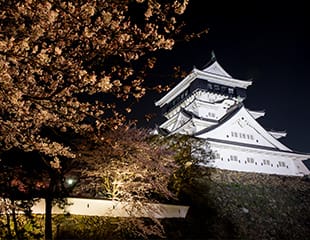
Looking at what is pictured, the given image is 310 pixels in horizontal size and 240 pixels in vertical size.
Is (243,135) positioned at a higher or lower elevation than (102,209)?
higher

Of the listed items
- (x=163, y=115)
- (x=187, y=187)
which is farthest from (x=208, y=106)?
(x=187, y=187)

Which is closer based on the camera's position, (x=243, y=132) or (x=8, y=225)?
(x=8, y=225)

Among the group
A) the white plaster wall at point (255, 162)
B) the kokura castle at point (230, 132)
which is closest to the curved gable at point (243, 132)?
the kokura castle at point (230, 132)

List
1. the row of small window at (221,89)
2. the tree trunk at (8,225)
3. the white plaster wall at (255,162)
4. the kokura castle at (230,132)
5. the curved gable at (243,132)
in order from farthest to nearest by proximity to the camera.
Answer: the row of small window at (221,89)
the curved gable at (243,132)
the kokura castle at (230,132)
the white plaster wall at (255,162)
the tree trunk at (8,225)

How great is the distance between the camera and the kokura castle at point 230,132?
22328 millimetres

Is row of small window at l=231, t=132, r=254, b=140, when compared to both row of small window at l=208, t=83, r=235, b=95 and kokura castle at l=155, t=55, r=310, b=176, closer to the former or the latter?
kokura castle at l=155, t=55, r=310, b=176

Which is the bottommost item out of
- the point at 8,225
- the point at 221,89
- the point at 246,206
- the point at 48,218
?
the point at 8,225

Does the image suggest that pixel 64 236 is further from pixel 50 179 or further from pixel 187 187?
pixel 187 187

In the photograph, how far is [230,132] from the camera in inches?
925

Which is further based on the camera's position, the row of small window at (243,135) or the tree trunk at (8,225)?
the row of small window at (243,135)

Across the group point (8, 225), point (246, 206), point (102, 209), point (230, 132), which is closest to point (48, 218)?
point (8, 225)

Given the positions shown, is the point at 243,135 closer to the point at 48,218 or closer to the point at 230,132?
the point at 230,132

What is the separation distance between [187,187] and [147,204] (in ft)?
9.75

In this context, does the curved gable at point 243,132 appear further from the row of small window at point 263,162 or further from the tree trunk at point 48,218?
the tree trunk at point 48,218
